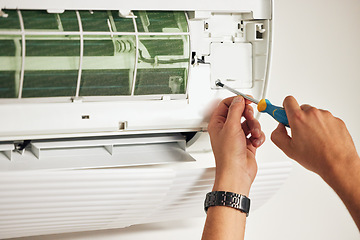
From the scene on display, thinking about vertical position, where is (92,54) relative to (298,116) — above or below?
above

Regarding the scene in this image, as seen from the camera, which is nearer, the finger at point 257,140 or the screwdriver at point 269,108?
the screwdriver at point 269,108

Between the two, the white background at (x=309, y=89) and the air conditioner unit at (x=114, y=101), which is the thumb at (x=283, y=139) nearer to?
the air conditioner unit at (x=114, y=101)

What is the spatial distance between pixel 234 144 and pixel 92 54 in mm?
323

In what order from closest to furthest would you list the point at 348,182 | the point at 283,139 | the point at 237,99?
the point at 348,182 → the point at 283,139 → the point at 237,99

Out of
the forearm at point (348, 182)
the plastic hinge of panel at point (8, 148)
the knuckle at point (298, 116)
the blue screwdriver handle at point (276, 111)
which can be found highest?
the knuckle at point (298, 116)

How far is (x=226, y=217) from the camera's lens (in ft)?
2.89

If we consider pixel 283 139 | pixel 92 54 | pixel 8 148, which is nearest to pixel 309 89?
pixel 283 139

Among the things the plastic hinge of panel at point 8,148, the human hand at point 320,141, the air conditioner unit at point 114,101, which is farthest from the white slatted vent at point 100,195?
the human hand at point 320,141

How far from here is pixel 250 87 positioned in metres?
1.06

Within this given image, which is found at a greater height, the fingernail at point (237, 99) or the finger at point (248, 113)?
the fingernail at point (237, 99)

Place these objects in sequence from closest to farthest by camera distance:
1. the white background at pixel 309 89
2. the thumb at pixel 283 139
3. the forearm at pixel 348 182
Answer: the forearm at pixel 348 182 → the thumb at pixel 283 139 → the white background at pixel 309 89

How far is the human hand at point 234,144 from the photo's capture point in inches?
36.1

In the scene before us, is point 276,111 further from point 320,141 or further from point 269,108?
point 320,141

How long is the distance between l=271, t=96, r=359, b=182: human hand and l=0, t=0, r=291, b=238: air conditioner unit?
22 cm
